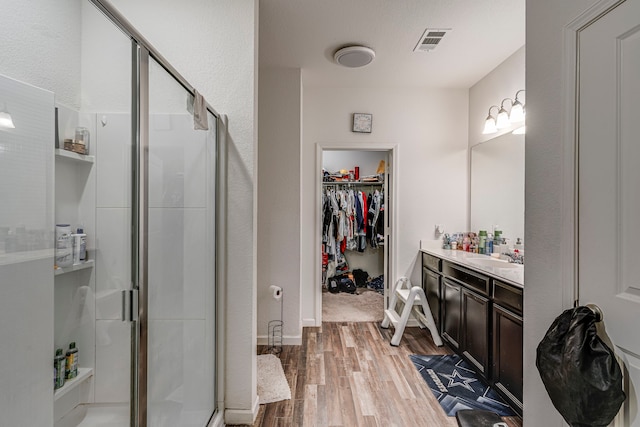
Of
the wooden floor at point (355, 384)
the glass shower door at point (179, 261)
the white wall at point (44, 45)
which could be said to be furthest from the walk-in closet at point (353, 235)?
the white wall at point (44, 45)

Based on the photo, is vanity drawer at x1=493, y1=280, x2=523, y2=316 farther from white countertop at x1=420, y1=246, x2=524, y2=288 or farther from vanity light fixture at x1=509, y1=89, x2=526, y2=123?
vanity light fixture at x1=509, y1=89, x2=526, y2=123

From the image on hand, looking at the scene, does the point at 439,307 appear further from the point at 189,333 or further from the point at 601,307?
the point at 189,333

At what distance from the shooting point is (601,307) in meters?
1.04

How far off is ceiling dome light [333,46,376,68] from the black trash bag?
241 cm

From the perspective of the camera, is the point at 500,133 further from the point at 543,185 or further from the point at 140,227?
the point at 140,227

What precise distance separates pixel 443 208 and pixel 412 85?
144cm

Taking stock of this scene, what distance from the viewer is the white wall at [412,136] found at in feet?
11.5

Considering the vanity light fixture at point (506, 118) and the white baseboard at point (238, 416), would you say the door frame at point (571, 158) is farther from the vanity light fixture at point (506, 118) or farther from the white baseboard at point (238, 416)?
the white baseboard at point (238, 416)

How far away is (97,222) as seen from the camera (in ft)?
3.21

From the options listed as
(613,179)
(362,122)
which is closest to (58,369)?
(613,179)

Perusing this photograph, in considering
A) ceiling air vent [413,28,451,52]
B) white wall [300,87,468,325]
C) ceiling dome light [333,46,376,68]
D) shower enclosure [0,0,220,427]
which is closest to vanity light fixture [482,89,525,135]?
white wall [300,87,468,325]

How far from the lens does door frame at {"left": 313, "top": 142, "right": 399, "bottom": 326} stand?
3.38m

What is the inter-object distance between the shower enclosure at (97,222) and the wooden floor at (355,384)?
2.61 ft

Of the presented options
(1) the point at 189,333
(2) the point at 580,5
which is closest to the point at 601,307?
(2) the point at 580,5
